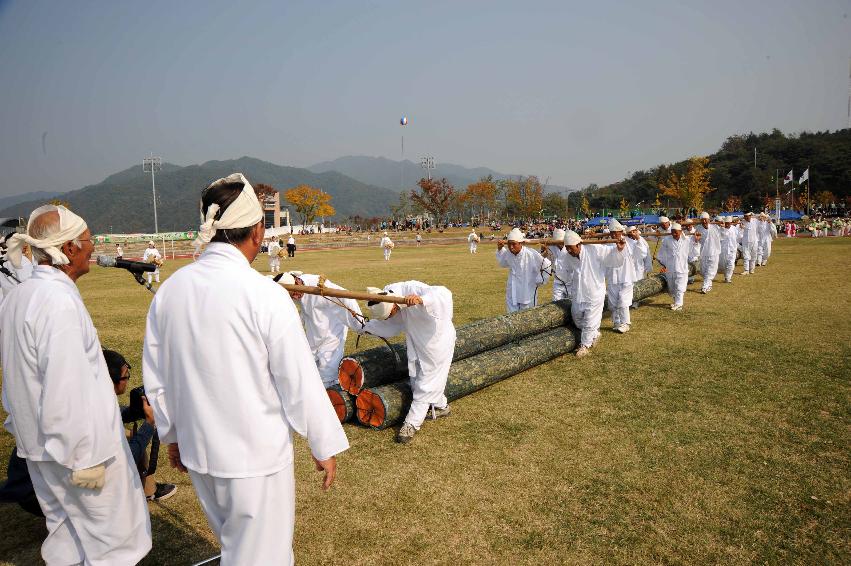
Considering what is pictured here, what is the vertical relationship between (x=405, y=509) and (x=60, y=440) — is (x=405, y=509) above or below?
below

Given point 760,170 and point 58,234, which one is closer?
point 58,234

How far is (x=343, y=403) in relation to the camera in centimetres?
594

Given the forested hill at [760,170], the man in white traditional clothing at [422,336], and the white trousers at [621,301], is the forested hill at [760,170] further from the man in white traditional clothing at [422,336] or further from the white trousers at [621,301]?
the man in white traditional clothing at [422,336]

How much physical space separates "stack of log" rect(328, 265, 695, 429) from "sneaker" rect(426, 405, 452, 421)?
20 centimetres

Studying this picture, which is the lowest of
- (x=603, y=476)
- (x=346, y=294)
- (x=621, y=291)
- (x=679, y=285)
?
(x=603, y=476)

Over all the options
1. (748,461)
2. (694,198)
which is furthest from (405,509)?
(694,198)

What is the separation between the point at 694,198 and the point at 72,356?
255 feet

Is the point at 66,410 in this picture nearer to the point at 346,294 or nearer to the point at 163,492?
the point at 163,492

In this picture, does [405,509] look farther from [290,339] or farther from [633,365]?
[633,365]

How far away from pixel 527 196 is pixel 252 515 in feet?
268

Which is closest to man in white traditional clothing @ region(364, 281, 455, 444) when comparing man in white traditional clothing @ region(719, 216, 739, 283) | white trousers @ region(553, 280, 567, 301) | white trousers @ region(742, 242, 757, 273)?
white trousers @ region(553, 280, 567, 301)

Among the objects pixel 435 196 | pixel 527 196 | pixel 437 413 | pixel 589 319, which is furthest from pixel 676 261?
pixel 527 196

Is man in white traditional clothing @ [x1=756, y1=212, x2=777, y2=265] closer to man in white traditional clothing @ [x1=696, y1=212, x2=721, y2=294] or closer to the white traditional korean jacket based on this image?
man in white traditional clothing @ [x1=696, y1=212, x2=721, y2=294]

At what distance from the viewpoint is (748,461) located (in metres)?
4.79
